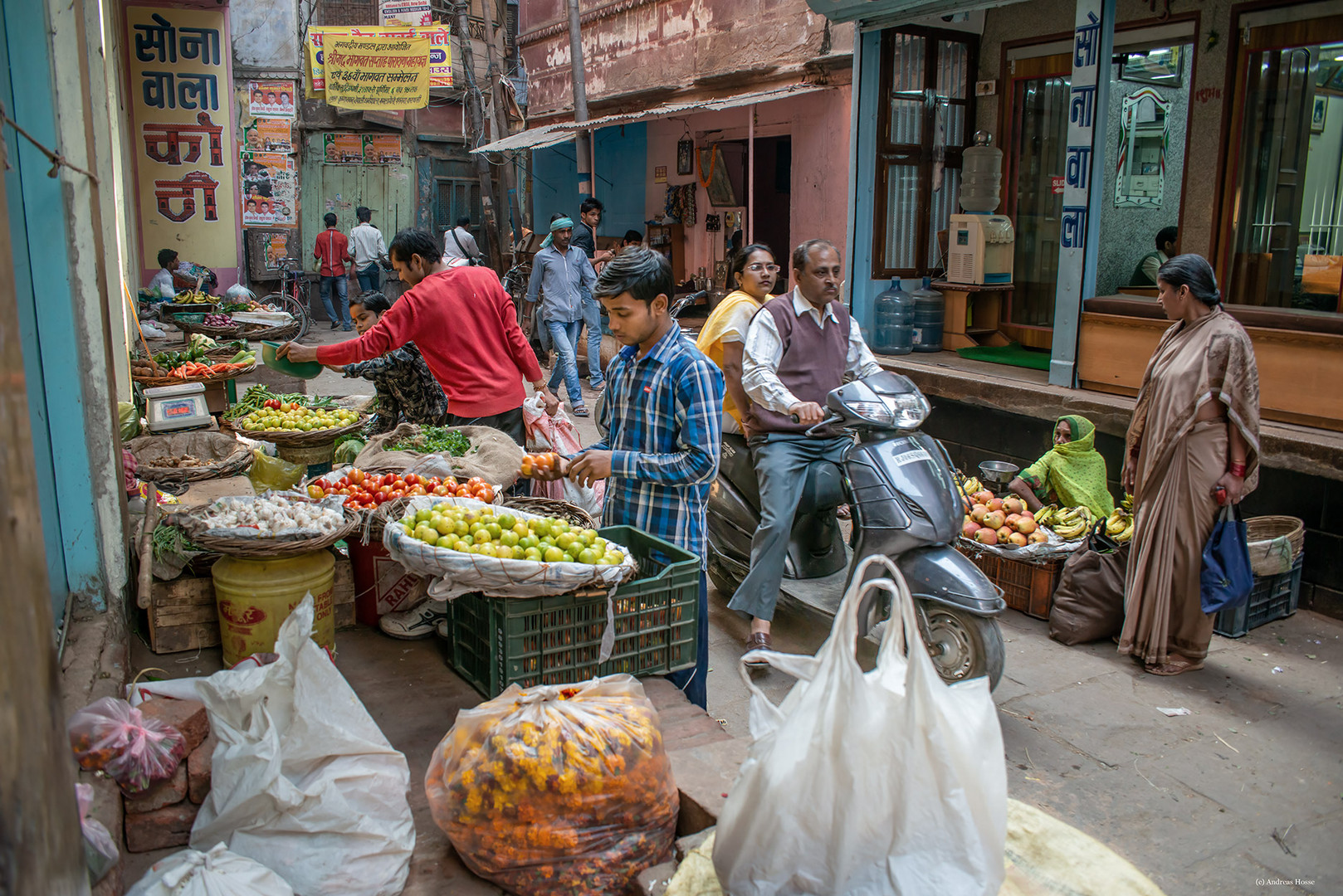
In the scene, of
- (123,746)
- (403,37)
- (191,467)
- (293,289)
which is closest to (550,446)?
(191,467)

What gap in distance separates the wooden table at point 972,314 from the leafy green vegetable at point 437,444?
18.3ft

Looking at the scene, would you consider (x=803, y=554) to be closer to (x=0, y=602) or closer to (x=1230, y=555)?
(x=1230, y=555)

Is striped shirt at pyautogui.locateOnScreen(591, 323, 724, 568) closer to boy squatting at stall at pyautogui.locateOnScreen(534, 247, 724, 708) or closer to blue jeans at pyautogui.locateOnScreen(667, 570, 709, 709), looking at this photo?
boy squatting at stall at pyautogui.locateOnScreen(534, 247, 724, 708)

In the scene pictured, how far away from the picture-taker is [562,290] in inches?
438

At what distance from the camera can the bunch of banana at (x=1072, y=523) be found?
5629mm

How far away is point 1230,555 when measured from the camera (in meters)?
4.75

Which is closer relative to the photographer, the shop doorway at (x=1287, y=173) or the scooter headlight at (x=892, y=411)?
the scooter headlight at (x=892, y=411)

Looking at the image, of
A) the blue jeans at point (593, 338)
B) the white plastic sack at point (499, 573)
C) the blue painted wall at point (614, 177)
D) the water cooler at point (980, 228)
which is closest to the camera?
the white plastic sack at point (499, 573)

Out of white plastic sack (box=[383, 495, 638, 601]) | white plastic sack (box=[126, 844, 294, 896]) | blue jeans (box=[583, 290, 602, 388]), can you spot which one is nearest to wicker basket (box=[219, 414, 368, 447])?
white plastic sack (box=[383, 495, 638, 601])

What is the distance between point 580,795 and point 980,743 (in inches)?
42.5

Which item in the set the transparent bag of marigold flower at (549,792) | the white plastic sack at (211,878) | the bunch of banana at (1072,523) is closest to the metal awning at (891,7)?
the bunch of banana at (1072,523)

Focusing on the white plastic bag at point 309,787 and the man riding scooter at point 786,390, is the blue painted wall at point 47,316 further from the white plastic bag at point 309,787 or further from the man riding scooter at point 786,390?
the man riding scooter at point 786,390

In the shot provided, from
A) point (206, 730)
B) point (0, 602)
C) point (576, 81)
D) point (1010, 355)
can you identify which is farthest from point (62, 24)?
point (576, 81)

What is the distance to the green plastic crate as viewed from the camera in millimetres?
3072
